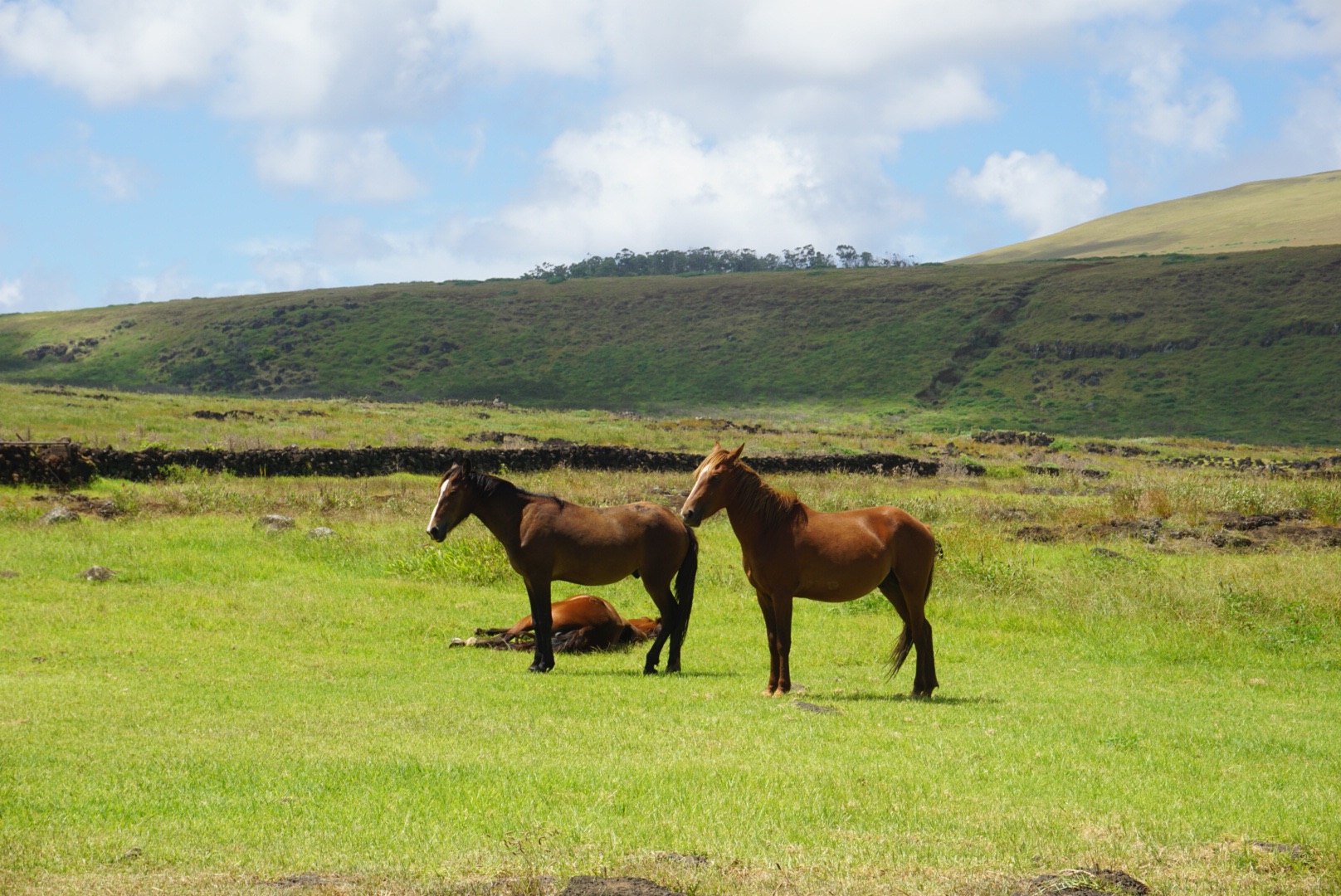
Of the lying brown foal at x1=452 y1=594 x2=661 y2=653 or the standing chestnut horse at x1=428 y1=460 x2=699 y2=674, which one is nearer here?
the standing chestnut horse at x1=428 y1=460 x2=699 y2=674

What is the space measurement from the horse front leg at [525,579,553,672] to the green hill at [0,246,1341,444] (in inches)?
2761

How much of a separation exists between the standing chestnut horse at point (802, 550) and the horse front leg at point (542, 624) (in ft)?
8.55

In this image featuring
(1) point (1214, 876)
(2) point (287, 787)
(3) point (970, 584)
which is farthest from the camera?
(3) point (970, 584)

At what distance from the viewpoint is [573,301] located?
5246 inches

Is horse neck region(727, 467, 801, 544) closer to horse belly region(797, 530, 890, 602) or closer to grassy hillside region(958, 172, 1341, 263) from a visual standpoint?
horse belly region(797, 530, 890, 602)

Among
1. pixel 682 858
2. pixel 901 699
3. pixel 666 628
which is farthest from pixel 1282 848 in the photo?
pixel 666 628

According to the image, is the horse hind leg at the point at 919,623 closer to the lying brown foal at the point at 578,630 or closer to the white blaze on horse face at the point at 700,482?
the white blaze on horse face at the point at 700,482

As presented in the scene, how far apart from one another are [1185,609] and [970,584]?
344 centimetres

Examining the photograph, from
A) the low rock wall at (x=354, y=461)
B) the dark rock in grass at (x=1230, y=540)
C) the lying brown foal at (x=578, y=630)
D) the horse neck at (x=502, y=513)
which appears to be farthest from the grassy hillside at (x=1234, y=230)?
the horse neck at (x=502, y=513)

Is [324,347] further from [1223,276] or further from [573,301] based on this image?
[1223,276]

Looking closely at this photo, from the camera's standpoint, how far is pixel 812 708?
422 inches

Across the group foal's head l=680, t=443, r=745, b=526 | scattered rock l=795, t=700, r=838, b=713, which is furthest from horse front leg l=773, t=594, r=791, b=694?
foal's head l=680, t=443, r=745, b=526

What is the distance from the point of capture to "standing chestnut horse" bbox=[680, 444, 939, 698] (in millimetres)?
11688

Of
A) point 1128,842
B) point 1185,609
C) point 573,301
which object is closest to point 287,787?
point 1128,842
